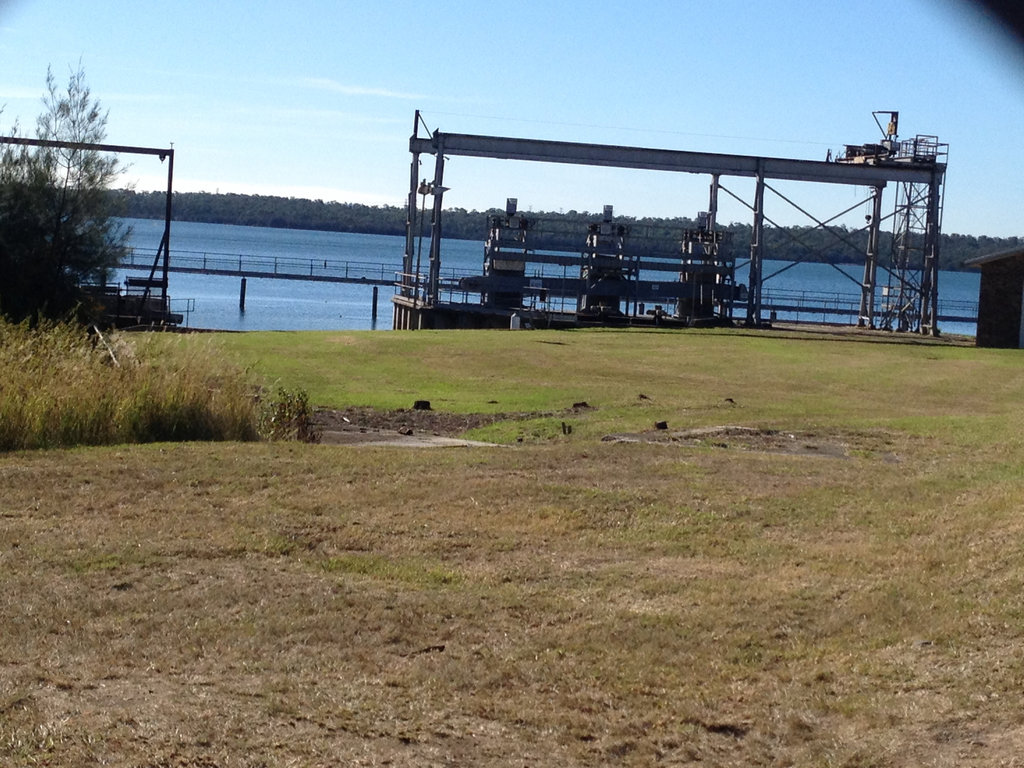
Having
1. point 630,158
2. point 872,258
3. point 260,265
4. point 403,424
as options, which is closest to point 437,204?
point 630,158

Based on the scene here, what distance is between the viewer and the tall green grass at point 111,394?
40.3 feet

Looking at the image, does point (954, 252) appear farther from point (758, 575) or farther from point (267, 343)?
point (758, 575)

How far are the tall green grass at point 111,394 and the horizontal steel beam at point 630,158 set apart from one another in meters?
29.7

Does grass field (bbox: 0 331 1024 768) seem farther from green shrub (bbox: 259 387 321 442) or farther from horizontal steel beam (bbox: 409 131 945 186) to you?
horizontal steel beam (bbox: 409 131 945 186)

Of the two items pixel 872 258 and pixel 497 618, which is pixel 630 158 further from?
pixel 497 618

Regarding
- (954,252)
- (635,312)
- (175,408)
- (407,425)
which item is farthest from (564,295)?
(175,408)

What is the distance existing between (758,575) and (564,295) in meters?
37.9

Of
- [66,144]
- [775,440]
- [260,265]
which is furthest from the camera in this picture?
[260,265]

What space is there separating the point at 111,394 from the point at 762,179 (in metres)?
35.9

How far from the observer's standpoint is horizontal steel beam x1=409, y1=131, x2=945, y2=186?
44.1 m

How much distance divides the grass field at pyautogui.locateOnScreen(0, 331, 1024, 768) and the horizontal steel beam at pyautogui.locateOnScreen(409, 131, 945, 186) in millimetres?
31814

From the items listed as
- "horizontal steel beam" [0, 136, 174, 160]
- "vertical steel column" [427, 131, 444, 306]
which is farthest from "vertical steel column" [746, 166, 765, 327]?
"horizontal steel beam" [0, 136, 174, 160]

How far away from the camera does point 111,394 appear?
12953 mm

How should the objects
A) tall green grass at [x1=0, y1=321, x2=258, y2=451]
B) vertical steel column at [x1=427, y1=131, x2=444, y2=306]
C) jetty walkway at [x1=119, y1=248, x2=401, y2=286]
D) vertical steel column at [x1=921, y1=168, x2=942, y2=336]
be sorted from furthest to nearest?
jetty walkway at [x1=119, y1=248, x2=401, y2=286], vertical steel column at [x1=921, y1=168, x2=942, y2=336], vertical steel column at [x1=427, y1=131, x2=444, y2=306], tall green grass at [x1=0, y1=321, x2=258, y2=451]
